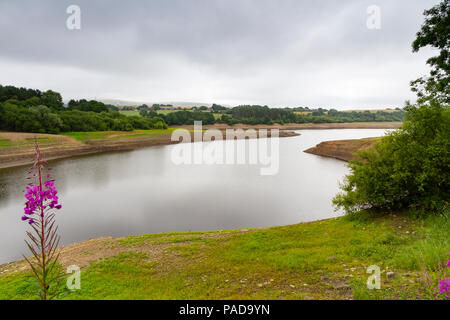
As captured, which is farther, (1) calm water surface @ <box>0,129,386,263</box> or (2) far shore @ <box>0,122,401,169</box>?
(2) far shore @ <box>0,122,401,169</box>

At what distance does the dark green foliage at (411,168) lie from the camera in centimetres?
766

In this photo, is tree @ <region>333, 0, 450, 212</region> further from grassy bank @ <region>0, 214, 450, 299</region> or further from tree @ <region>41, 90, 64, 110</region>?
tree @ <region>41, 90, 64, 110</region>

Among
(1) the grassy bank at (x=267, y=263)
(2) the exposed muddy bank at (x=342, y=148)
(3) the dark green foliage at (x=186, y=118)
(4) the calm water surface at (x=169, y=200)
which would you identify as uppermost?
(3) the dark green foliage at (x=186, y=118)

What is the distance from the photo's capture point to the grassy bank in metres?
4.67

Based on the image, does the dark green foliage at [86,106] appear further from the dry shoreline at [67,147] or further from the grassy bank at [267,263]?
the grassy bank at [267,263]

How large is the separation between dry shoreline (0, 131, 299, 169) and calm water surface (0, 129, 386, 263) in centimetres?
735

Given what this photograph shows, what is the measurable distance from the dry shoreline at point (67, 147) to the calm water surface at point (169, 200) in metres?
7.35

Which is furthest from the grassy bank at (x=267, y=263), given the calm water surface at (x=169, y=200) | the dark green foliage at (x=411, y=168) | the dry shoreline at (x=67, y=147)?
the dry shoreline at (x=67, y=147)

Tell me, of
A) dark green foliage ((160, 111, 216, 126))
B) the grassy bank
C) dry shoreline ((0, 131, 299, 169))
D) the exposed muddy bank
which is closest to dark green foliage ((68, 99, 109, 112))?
dark green foliage ((160, 111, 216, 126))

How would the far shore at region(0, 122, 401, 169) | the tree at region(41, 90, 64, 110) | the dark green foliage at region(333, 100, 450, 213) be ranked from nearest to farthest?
the dark green foliage at region(333, 100, 450, 213) → the far shore at region(0, 122, 401, 169) → the tree at region(41, 90, 64, 110)

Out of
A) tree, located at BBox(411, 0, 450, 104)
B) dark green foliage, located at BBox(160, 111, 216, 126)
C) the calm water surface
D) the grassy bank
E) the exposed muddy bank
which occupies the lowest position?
the calm water surface

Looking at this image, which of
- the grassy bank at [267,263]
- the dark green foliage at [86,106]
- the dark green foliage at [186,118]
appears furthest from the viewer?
the dark green foliage at [186,118]

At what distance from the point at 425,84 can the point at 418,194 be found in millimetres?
5518
